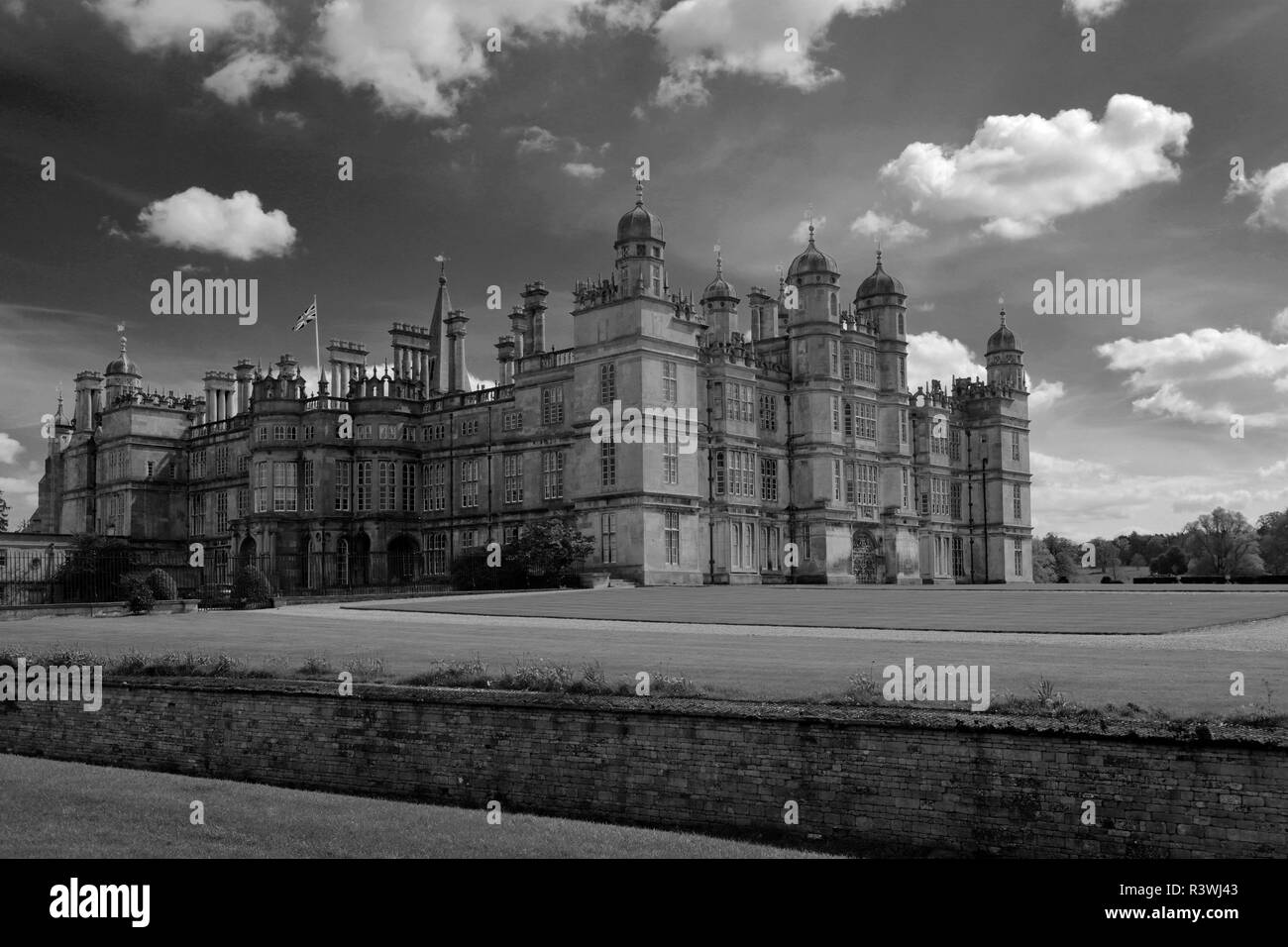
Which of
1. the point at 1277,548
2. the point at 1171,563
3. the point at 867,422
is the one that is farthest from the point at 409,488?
the point at 1171,563

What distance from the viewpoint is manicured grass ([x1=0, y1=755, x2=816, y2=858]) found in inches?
512

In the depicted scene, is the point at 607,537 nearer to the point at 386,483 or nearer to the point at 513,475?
A: the point at 513,475

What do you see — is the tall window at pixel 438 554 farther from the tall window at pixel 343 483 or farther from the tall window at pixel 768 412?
the tall window at pixel 768 412

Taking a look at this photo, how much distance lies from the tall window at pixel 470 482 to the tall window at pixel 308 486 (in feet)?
26.0

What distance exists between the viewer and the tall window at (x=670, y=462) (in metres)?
56.2

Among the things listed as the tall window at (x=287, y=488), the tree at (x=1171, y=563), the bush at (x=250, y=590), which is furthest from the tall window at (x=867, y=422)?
the tree at (x=1171, y=563)

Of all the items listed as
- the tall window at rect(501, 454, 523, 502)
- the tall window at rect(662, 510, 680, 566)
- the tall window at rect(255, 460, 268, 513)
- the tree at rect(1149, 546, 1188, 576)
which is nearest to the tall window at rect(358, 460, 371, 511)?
the tall window at rect(255, 460, 268, 513)

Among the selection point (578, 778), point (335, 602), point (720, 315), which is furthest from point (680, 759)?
point (720, 315)

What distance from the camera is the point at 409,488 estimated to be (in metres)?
66.5

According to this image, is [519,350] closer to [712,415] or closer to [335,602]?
[712,415]

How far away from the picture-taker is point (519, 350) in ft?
216

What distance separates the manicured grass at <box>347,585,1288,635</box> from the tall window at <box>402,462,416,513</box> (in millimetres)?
19876

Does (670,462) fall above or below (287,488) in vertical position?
above

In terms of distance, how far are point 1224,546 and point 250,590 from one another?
316ft
